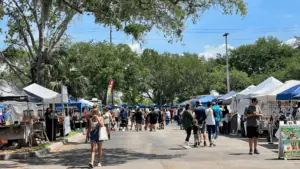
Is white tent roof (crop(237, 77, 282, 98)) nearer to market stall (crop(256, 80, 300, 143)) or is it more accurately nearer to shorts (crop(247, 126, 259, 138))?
market stall (crop(256, 80, 300, 143))

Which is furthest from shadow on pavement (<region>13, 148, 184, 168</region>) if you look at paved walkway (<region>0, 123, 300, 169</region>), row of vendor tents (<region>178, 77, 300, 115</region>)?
row of vendor tents (<region>178, 77, 300, 115</region>)

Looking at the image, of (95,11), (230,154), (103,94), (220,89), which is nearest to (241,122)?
(230,154)

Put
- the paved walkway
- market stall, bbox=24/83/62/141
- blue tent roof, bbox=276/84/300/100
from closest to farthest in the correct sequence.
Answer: the paved walkway < blue tent roof, bbox=276/84/300/100 < market stall, bbox=24/83/62/141

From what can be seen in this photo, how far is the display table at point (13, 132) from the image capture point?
53.0 ft

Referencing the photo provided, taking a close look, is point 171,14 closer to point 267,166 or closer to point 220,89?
point 267,166

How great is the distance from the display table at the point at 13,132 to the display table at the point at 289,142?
976cm

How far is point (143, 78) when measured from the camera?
60.3 metres

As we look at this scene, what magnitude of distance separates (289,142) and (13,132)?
33.7 feet

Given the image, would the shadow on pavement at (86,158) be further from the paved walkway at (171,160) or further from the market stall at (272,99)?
the market stall at (272,99)

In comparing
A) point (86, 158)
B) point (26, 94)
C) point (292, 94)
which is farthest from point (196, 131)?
point (26, 94)

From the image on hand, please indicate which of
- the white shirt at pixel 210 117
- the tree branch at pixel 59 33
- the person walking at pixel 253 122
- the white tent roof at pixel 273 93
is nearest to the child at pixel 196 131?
the white shirt at pixel 210 117

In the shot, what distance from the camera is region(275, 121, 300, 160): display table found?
1194 cm

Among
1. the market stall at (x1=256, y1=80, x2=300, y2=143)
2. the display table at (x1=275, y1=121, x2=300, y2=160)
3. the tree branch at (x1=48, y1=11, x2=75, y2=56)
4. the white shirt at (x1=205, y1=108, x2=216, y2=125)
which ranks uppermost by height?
the tree branch at (x1=48, y1=11, x2=75, y2=56)

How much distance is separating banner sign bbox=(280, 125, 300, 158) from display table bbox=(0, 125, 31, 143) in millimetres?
9834
